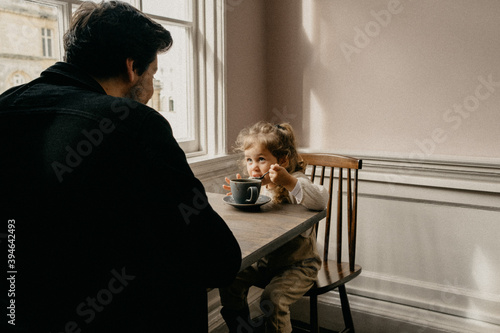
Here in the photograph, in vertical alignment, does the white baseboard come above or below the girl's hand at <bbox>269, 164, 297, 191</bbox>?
below

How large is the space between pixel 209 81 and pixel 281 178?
869mm

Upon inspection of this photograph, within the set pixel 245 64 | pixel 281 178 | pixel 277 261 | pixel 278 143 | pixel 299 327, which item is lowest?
pixel 299 327

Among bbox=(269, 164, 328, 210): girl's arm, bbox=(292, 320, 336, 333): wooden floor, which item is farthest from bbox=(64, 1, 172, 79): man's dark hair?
bbox=(292, 320, 336, 333): wooden floor

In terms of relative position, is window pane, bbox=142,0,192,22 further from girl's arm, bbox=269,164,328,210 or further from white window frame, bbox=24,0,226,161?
girl's arm, bbox=269,164,328,210

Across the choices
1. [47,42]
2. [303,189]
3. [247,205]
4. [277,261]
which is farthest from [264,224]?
[47,42]

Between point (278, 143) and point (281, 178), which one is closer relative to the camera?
point (281, 178)

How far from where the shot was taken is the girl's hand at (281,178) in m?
1.61

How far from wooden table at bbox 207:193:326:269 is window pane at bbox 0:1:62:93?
0.81 meters

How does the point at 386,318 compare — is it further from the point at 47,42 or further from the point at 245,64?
the point at 47,42

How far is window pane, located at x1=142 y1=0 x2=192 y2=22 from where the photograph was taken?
1995mm

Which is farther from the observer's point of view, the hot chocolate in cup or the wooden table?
the hot chocolate in cup

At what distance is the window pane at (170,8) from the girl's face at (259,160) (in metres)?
0.79

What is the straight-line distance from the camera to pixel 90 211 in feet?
2.53

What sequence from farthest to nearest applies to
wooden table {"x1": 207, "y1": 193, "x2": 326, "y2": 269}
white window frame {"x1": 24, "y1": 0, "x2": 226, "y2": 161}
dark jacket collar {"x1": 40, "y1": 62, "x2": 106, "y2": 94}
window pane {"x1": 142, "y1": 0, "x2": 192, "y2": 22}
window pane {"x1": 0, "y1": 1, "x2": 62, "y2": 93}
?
1. white window frame {"x1": 24, "y1": 0, "x2": 226, "y2": 161}
2. window pane {"x1": 142, "y1": 0, "x2": 192, "y2": 22}
3. window pane {"x1": 0, "y1": 1, "x2": 62, "y2": 93}
4. wooden table {"x1": 207, "y1": 193, "x2": 326, "y2": 269}
5. dark jacket collar {"x1": 40, "y1": 62, "x2": 106, "y2": 94}
